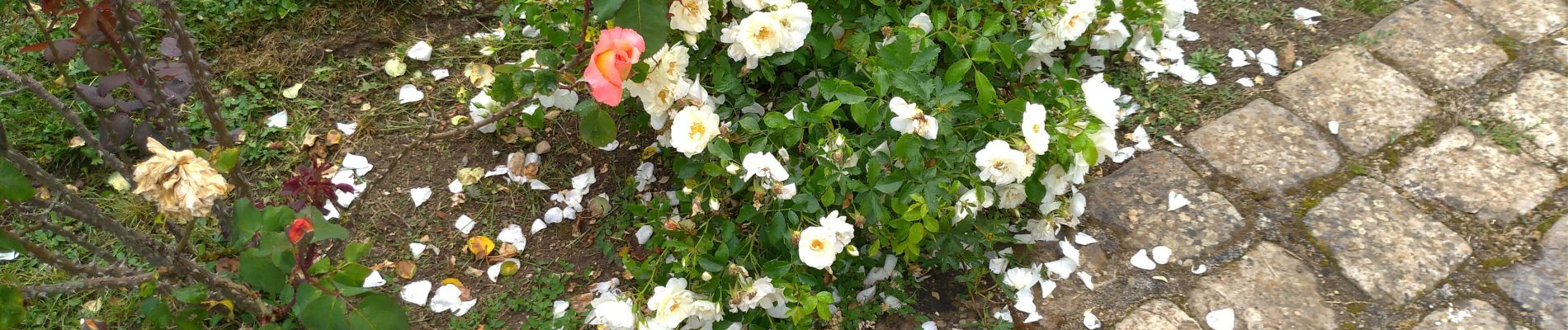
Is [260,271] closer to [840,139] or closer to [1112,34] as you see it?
[840,139]

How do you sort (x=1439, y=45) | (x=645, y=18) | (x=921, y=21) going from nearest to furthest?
1. (x=645, y=18)
2. (x=921, y=21)
3. (x=1439, y=45)

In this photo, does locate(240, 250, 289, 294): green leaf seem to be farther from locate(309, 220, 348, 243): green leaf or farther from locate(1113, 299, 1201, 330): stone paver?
locate(1113, 299, 1201, 330): stone paver

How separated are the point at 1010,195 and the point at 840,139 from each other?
405 mm

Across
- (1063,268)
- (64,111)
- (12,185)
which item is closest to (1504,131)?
(1063,268)

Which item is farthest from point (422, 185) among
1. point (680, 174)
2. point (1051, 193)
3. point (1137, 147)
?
point (1137, 147)

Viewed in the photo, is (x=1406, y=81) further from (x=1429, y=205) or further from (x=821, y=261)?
(x=821, y=261)

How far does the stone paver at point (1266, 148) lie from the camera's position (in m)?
2.27

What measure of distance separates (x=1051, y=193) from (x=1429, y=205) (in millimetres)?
956

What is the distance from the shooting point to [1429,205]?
220 centimetres

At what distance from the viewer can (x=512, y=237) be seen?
216 cm

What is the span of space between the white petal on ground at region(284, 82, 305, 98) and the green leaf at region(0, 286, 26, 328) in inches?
48.0

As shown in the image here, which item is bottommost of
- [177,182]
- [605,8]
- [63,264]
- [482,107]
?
[482,107]

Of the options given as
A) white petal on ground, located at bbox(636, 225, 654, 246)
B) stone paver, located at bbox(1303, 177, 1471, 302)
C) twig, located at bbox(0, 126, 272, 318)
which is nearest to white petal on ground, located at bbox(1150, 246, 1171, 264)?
stone paver, located at bbox(1303, 177, 1471, 302)

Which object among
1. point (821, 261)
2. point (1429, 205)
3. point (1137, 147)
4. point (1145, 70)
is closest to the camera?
point (821, 261)
